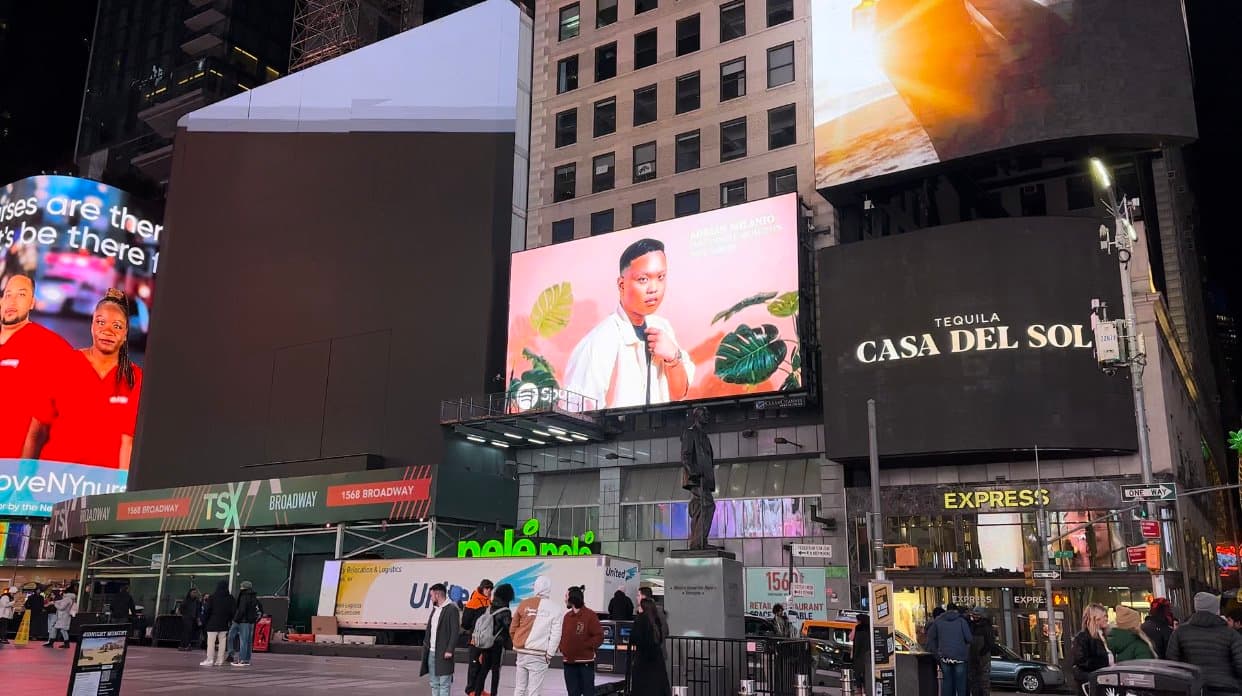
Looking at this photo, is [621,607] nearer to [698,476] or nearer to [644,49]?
[698,476]

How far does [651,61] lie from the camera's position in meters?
49.4

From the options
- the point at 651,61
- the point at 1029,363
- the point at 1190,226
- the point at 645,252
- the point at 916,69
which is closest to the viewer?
the point at 1029,363

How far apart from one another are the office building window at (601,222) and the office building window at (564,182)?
218cm

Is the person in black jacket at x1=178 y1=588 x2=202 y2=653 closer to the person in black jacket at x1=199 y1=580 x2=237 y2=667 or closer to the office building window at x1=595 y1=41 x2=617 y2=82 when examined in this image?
the person in black jacket at x1=199 y1=580 x2=237 y2=667

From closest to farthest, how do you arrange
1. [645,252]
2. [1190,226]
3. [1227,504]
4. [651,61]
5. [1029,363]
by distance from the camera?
[1029,363]
[645,252]
[651,61]
[1190,226]
[1227,504]

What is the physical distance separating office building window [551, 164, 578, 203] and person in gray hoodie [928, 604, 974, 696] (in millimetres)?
36542

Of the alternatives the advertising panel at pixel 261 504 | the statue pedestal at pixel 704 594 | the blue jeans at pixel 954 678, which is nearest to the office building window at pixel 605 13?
the advertising panel at pixel 261 504

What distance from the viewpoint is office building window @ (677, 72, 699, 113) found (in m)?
47.2

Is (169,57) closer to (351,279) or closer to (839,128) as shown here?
(351,279)

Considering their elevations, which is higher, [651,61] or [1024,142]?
[651,61]

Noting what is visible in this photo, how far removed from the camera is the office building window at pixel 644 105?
48688 mm

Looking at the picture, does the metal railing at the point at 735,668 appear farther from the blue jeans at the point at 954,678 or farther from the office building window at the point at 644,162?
the office building window at the point at 644,162

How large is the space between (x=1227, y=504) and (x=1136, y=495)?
67528 millimetres

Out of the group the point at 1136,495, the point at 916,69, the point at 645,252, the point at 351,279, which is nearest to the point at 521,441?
the point at 645,252
